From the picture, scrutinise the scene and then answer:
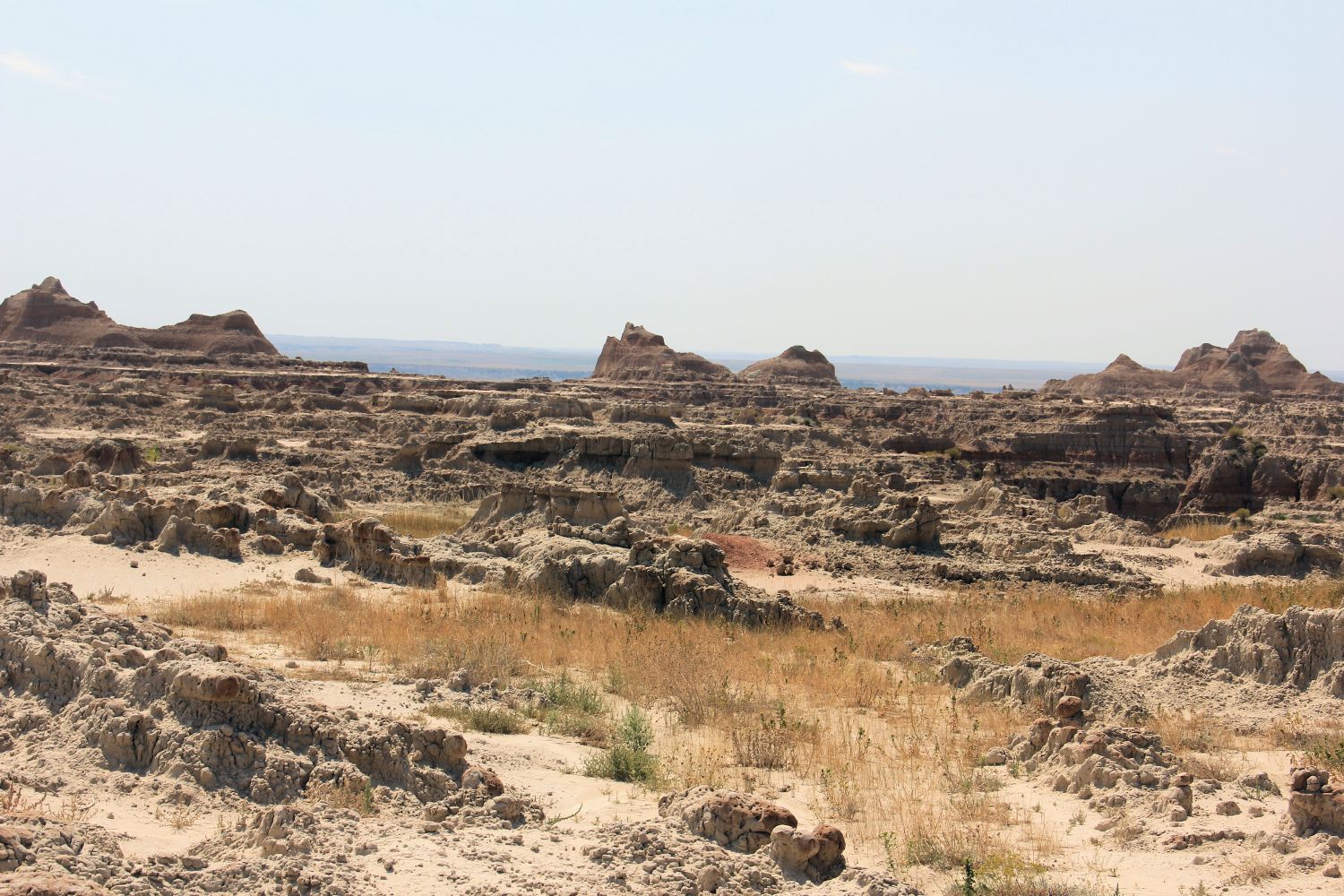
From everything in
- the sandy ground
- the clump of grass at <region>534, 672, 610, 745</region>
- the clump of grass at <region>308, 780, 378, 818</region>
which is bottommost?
the sandy ground

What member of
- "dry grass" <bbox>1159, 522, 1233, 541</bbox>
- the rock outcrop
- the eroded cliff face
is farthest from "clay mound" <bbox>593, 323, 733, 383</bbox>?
the rock outcrop

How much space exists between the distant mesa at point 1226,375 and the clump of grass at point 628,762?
83711mm

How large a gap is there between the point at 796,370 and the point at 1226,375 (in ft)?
112

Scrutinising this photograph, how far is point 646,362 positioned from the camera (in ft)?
313

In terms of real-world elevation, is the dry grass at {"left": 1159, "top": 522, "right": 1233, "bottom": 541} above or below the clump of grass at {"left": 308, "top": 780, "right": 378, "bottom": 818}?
below

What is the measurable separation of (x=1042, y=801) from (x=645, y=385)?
77.4m

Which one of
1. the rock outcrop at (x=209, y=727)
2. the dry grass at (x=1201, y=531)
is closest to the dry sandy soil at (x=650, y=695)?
the rock outcrop at (x=209, y=727)

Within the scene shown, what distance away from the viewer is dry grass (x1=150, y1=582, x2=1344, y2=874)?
296 inches

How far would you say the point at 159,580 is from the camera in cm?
1579

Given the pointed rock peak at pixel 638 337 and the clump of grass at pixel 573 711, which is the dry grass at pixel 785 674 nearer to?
the clump of grass at pixel 573 711

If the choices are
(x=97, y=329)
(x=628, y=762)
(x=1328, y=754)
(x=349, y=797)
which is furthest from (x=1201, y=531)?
(x=97, y=329)

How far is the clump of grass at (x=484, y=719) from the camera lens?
8.87m

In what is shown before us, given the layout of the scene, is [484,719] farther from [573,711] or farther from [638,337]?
[638,337]

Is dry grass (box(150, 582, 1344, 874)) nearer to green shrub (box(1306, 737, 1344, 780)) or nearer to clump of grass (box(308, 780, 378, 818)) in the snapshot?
green shrub (box(1306, 737, 1344, 780))
